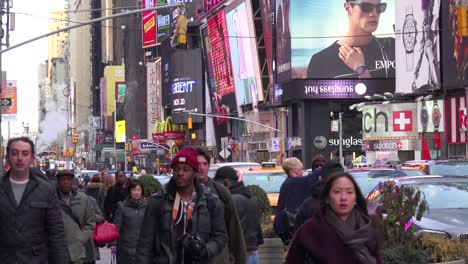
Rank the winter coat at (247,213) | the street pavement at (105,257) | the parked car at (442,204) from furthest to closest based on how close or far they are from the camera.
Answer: the street pavement at (105,257)
the parked car at (442,204)
the winter coat at (247,213)

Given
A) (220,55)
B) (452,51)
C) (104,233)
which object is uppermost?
(220,55)

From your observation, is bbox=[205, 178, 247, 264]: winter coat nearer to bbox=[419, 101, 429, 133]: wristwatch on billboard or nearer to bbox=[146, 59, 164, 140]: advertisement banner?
bbox=[419, 101, 429, 133]: wristwatch on billboard

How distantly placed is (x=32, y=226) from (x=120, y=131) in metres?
178

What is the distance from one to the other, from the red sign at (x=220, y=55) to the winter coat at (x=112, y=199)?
7723 centimetres

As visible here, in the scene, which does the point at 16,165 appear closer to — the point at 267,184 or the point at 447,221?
the point at 447,221

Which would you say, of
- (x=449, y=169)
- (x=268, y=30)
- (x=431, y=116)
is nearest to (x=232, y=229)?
(x=449, y=169)

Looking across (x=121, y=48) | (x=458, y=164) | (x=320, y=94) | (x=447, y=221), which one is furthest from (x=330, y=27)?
(x=121, y=48)

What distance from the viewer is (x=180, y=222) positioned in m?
7.16

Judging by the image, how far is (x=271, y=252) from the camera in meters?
13.2

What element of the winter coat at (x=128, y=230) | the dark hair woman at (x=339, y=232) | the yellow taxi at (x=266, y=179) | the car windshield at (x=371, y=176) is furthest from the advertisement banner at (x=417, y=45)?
the dark hair woman at (x=339, y=232)

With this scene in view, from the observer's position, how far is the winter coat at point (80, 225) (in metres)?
10.5

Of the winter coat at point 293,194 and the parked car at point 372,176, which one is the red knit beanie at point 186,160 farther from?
the parked car at point 372,176

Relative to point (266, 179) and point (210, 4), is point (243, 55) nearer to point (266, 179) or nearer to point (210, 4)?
point (210, 4)

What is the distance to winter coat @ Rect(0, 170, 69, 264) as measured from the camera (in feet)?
24.6
